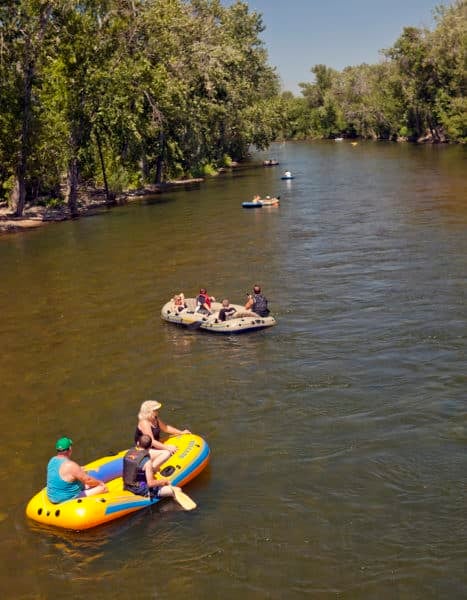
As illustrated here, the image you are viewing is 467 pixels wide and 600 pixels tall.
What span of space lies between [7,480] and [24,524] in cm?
182

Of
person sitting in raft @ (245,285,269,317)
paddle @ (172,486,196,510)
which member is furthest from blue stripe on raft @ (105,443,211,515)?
person sitting in raft @ (245,285,269,317)

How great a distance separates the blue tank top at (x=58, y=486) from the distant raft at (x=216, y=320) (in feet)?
34.3

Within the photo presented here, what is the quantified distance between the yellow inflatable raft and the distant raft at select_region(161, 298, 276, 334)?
843 centimetres

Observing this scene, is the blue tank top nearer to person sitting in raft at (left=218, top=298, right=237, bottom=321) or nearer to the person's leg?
the person's leg

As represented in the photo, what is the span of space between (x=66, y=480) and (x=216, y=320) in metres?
10.9

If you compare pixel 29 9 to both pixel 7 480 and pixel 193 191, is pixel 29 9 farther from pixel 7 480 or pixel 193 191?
pixel 7 480

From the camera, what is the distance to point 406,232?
38219 millimetres

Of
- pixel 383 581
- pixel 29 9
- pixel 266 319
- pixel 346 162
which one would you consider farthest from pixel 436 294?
pixel 346 162

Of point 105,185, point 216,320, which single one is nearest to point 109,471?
point 216,320

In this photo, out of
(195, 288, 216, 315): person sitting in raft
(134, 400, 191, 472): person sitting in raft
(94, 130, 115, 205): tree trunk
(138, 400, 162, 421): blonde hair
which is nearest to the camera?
(134, 400, 191, 472): person sitting in raft

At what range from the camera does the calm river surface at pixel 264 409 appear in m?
11.6

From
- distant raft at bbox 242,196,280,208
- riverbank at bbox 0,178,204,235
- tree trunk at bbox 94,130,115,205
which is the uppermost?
tree trunk at bbox 94,130,115,205

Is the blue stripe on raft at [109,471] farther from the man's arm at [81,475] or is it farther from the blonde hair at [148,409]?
the blonde hair at [148,409]

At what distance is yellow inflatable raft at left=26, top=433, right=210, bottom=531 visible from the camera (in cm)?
1266
